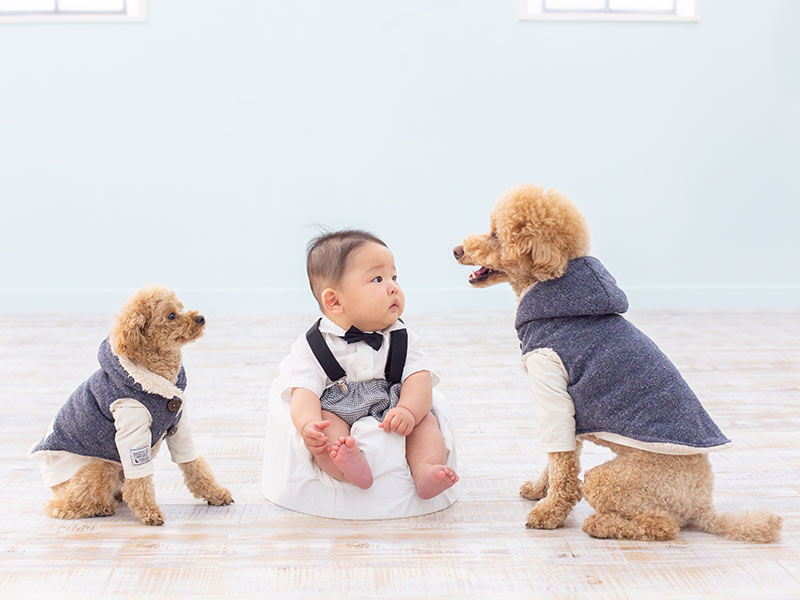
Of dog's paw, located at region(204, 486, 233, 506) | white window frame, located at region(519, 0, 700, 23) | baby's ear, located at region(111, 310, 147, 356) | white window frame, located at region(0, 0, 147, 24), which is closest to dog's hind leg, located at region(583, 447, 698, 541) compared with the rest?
dog's paw, located at region(204, 486, 233, 506)

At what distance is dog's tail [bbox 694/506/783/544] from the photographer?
1.50 m

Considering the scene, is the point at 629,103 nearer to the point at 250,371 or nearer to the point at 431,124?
the point at 431,124

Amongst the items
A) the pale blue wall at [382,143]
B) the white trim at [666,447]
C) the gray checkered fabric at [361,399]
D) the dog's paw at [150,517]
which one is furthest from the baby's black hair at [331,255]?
the pale blue wall at [382,143]

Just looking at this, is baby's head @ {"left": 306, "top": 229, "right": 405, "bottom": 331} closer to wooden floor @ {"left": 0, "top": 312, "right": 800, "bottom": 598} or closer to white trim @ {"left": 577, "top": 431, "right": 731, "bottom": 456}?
Result: wooden floor @ {"left": 0, "top": 312, "right": 800, "bottom": 598}

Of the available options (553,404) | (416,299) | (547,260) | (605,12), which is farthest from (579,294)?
(605,12)

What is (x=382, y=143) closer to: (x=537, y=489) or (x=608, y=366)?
(x=537, y=489)

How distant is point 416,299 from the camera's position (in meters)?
4.33

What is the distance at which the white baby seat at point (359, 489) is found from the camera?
1670 mm

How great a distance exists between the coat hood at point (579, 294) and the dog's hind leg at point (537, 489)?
0.36 metres

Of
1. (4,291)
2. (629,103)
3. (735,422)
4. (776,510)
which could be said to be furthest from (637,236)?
(4,291)

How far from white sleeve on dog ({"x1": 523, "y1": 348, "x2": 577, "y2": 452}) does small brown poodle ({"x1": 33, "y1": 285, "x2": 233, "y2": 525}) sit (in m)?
0.65

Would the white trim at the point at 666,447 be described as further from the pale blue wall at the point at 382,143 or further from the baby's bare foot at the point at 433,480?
the pale blue wall at the point at 382,143

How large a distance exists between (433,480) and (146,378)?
0.57m

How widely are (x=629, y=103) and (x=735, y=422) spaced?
7.61 ft
